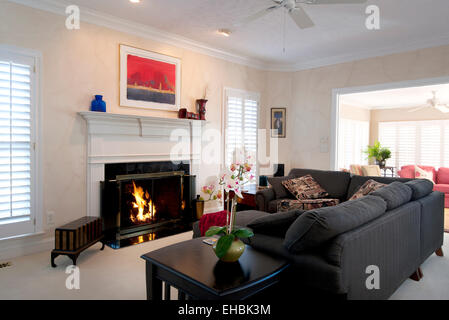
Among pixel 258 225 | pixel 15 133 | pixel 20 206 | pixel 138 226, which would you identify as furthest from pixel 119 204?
pixel 258 225

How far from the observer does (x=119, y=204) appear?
3.97 metres

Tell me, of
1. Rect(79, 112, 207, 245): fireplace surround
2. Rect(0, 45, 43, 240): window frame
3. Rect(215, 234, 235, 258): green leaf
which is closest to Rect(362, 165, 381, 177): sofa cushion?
Rect(79, 112, 207, 245): fireplace surround

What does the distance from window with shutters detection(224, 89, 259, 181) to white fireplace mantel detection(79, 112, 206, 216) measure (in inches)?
28.3

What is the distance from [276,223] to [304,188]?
253 cm

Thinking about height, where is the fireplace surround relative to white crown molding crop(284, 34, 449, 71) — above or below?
below

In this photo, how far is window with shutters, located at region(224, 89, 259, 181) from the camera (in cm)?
553

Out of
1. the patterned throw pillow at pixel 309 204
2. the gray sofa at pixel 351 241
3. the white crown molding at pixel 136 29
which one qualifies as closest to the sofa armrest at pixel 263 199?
the patterned throw pillow at pixel 309 204

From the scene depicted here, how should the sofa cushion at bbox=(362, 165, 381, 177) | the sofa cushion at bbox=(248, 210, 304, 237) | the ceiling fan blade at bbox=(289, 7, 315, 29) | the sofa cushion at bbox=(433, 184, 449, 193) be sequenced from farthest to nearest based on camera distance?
the sofa cushion at bbox=(362, 165, 381, 177) → the sofa cushion at bbox=(433, 184, 449, 193) → the ceiling fan blade at bbox=(289, 7, 315, 29) → the sofa cushion at bbox=(248, 210, 304, 237)

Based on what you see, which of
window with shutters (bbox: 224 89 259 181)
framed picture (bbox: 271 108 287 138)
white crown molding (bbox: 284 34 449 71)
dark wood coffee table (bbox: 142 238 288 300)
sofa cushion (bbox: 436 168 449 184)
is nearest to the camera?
dark wood coffee table (bbox: 142 238 288 300)

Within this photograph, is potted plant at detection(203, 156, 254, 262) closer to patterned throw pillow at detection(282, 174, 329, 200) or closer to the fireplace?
the fireplace

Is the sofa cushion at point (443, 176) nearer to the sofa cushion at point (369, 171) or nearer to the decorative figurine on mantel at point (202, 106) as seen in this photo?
the sofa cushion at point (369, 171)

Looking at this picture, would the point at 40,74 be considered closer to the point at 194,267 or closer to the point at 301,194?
the point at 194,267

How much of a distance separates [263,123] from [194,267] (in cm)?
472

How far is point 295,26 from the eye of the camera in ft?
13.6
